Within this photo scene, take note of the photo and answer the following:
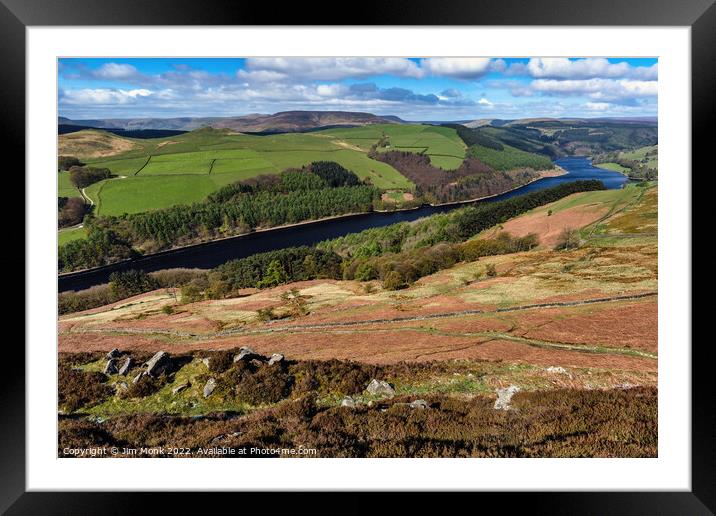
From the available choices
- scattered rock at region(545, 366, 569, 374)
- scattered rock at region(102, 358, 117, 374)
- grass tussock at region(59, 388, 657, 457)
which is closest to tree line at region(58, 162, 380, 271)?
scattered rock at region(102, 358, 117, 374)

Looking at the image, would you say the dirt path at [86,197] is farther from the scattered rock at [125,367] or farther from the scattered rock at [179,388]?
the scattered rock at [179,388]

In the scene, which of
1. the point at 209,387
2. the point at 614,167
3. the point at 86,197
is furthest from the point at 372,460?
the point at 614,167

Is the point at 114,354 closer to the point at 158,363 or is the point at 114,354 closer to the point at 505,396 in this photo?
the point at 158,363
